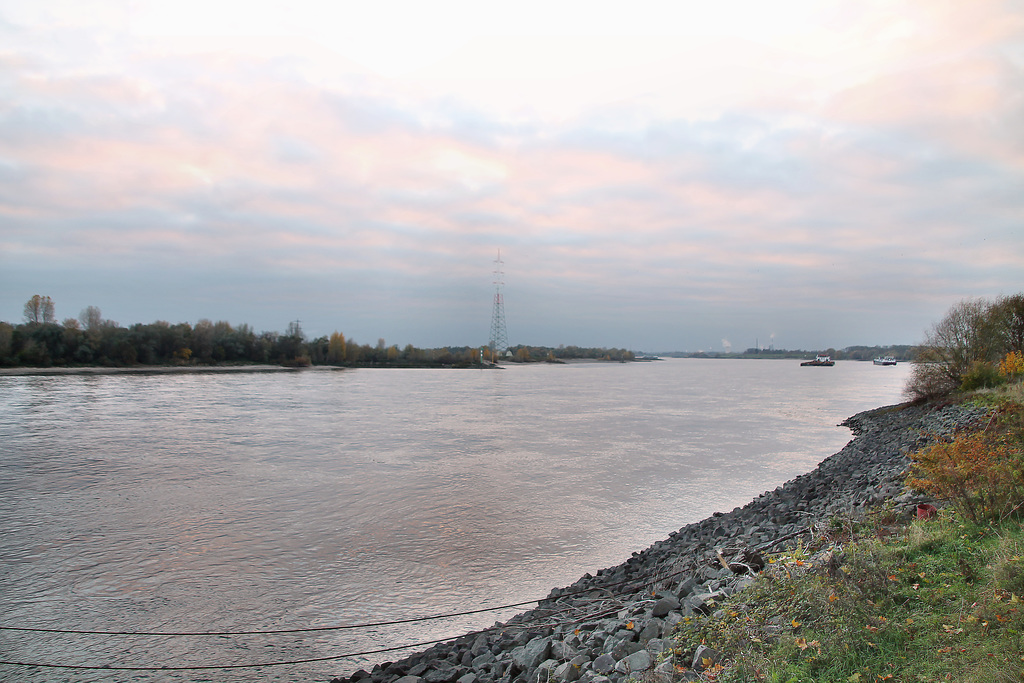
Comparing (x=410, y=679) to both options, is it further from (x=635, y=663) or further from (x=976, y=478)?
(x=976, y=478)

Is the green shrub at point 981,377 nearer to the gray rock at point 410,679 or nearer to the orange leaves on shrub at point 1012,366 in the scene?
the orange leaves on shrub at point 1012,366

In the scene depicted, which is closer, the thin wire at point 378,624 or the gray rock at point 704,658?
the gray rock at point 704,658

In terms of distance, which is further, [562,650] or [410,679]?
[410,679]

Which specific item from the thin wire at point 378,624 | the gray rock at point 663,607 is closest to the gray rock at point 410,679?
the thin wire at point 378,624

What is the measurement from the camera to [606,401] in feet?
134

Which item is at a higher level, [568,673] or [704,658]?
[704,658]

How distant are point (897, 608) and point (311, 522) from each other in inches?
379

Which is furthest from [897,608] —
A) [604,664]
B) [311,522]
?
[311,522]

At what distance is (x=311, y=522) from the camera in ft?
34.6

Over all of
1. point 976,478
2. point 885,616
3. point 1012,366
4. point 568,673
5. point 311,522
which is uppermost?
point 1012,366

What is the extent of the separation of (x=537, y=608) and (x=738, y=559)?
239 cm

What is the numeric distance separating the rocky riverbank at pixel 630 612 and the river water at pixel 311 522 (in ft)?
2.48

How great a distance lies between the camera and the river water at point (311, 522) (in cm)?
628

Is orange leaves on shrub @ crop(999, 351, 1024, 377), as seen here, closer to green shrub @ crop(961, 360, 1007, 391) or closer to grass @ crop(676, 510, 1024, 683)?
green shrub @ crop(961, 360, 1007, 391)
